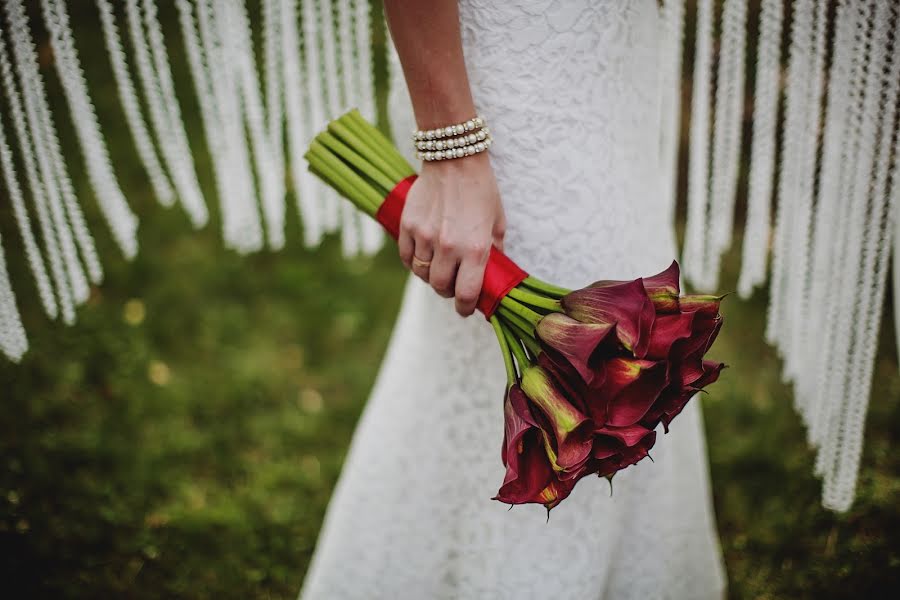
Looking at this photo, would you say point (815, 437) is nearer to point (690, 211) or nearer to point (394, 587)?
point (690, 211)

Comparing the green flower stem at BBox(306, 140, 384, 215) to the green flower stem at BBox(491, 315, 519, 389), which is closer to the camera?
the green flower stem at BBox(491, 315, 519, 389)

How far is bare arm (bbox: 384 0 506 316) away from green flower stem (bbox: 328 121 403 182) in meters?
0.07

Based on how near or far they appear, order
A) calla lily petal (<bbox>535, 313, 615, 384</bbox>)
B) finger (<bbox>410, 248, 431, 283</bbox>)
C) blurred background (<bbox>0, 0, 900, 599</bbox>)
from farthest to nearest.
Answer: blurred background (<bbox>0, 0, 900, 599</bbox>) < finger (<bbox>410, 248, 431, 283</bbox>) < calla lily petal (<bbox>535, 313, 615, 384</bbox>)

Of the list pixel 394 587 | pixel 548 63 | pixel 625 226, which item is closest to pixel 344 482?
pixel 394 587

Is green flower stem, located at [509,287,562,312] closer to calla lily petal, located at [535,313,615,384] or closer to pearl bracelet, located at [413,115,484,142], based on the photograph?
calla lily petal, located at [535,313,615,384]

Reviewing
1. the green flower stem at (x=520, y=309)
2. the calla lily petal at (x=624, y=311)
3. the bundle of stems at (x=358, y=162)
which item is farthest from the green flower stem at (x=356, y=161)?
the calla lily petal at (x=624, y=311)

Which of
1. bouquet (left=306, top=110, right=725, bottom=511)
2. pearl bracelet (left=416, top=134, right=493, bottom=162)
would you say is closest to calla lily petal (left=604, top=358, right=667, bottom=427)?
bouquet (left=306, top=110, right=725, bottom=511)

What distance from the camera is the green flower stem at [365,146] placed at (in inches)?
40.2

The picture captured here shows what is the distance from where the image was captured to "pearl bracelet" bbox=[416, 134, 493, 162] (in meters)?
0.91

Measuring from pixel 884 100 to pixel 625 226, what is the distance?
548mm

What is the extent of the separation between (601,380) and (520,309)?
0.18 meters

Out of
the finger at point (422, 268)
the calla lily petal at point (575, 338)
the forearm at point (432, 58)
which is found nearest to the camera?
the calla lily petal at point (575, 338)

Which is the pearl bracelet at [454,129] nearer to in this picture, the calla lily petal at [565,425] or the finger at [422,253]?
the finger at [422,253]

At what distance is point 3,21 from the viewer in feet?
3.46
